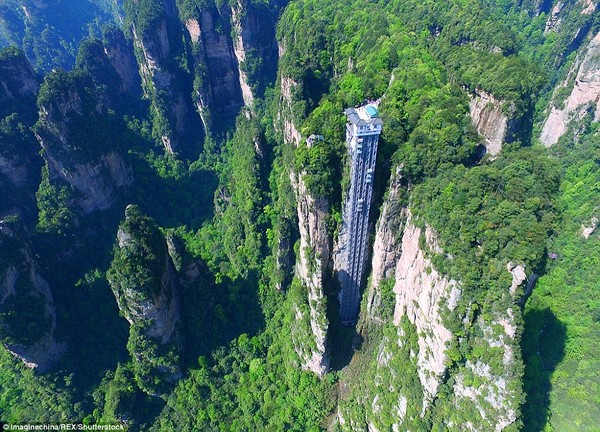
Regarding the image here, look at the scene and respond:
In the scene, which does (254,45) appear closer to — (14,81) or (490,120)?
(14,81)

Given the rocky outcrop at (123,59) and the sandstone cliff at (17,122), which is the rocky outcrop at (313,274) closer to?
the sandstone cliff at (17,122)

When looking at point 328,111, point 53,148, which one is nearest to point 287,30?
point 328,111

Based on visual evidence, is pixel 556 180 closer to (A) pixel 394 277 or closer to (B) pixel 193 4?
(A) pixel 394 277

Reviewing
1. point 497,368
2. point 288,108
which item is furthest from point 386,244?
point 288,108

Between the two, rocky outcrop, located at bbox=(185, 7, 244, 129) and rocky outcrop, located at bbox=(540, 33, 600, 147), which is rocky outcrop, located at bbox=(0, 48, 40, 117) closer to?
rocky outcrop, located at bbox=(185, 7, 244, 129)

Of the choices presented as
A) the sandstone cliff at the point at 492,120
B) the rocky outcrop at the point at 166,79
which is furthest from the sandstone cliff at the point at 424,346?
the rocky outcrop at the point at 166,79

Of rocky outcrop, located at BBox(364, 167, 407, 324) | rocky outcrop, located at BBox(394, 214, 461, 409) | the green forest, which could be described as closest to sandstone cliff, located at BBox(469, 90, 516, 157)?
the green forest

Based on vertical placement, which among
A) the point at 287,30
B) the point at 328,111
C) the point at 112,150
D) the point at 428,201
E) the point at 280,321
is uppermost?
the point at 287,30
